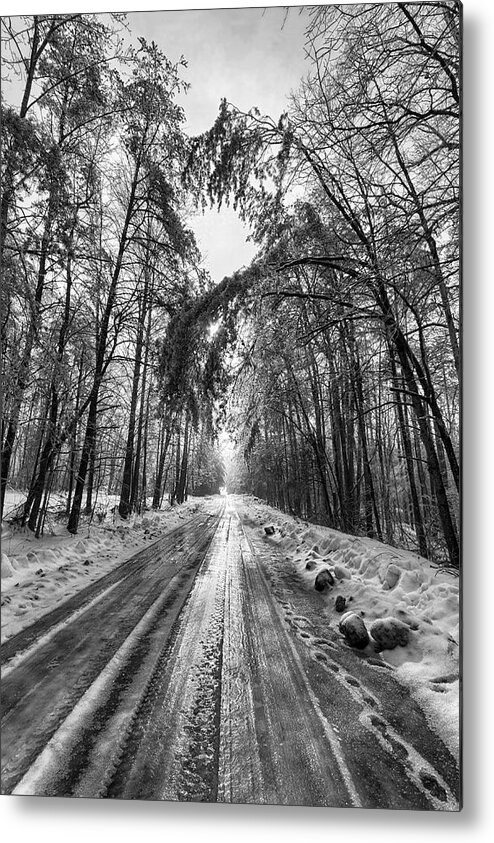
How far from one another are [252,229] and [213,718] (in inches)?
107

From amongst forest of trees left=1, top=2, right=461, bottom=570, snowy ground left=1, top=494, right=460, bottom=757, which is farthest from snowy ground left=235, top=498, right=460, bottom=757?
forest of trees left=1, top=2, right=461, bottom=570

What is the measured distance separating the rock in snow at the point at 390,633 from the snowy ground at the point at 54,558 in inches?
74.7

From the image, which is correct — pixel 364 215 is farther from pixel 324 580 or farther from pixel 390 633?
pixel 324 580

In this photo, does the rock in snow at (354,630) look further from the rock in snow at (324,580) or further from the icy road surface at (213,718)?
the rock in snow at (324,580)

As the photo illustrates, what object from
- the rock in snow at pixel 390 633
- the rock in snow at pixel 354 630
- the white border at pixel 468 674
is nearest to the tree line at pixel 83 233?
the white border at pixel 468 674

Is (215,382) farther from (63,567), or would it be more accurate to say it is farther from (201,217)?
(63,567)

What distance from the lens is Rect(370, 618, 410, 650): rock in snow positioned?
5.42ft

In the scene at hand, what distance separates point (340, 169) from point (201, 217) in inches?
38.6

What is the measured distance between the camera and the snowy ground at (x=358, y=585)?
151 centimetres

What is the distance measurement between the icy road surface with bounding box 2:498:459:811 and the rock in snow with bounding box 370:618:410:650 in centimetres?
10

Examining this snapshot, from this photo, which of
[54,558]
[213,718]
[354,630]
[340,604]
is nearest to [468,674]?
[354,630]

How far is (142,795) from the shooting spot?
119 centimetres

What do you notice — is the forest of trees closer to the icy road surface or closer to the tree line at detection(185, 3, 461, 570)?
the tree line at detection(185, 3, 461, 570)

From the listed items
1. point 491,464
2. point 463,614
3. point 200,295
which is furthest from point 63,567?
point 491,464
